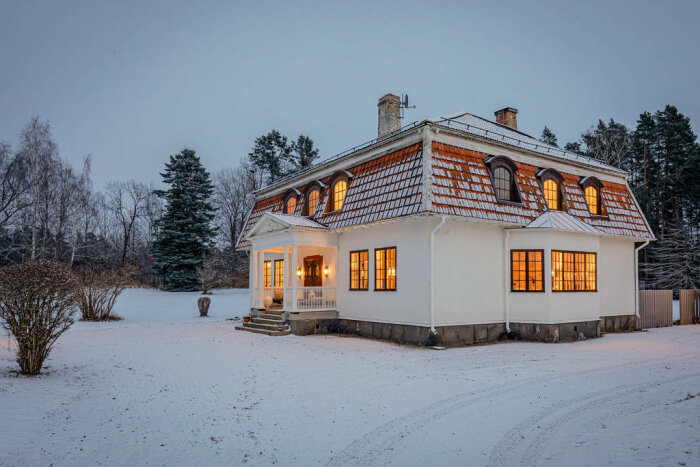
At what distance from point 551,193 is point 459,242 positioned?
4607mm

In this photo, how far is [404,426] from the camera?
631 cm

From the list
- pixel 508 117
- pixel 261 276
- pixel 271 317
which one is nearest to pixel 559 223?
pixel 508 117

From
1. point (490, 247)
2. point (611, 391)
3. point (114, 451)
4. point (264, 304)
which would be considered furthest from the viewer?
point (264, 304)

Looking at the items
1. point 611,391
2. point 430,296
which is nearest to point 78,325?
point 430,296

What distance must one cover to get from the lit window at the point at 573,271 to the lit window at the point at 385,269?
495 cm

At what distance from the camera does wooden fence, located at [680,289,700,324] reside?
2052 centimetres

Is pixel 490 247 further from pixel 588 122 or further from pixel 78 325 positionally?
pixel 588 122

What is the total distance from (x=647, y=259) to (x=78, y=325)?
36049 millimetres

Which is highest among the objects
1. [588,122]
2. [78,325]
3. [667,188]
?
[588,122]

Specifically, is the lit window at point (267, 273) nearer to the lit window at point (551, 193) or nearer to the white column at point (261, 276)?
the white column at point (261, 276)

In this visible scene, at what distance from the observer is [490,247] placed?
1494cm

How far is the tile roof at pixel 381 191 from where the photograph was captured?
13.5 m

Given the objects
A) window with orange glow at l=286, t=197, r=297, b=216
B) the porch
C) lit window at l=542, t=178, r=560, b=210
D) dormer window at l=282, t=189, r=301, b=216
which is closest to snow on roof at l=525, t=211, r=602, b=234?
lit window at l=542, t=178, r=560, b=210

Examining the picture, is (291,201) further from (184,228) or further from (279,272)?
(184,228)
